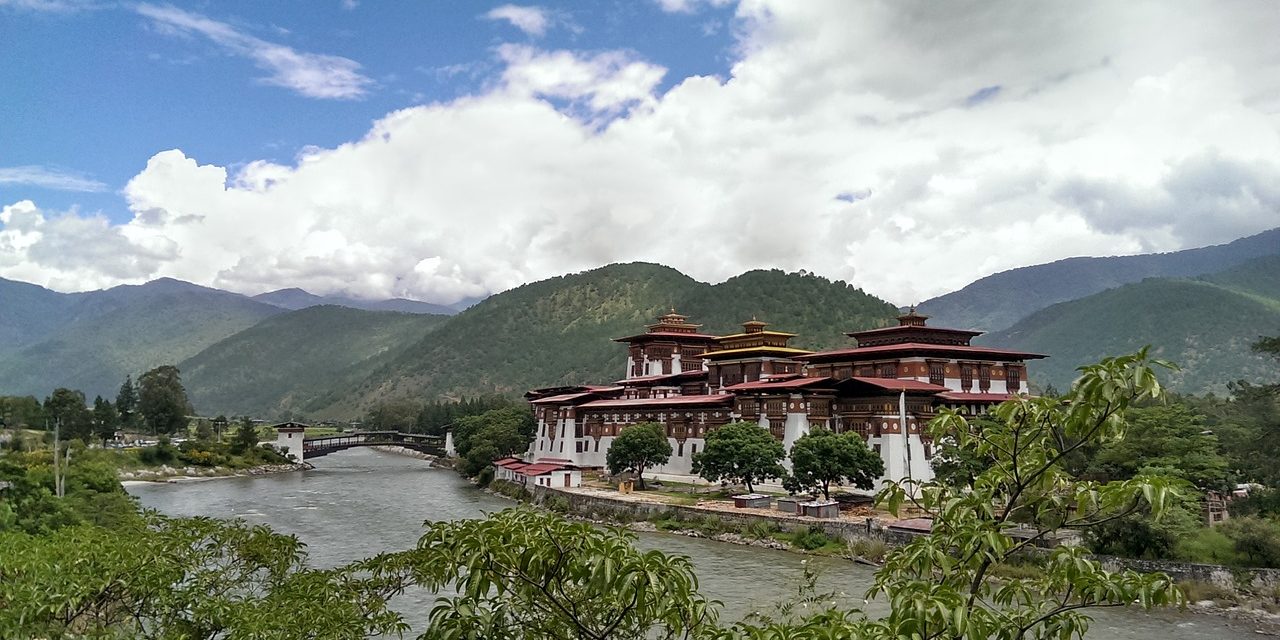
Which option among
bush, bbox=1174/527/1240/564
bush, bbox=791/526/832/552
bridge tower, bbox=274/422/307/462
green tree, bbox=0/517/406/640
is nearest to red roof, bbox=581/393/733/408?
bush, bbox=791/526/832/552

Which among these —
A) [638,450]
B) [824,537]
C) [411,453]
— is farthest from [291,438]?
[824,537]

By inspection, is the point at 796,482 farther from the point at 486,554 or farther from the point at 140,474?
the point at 140,474

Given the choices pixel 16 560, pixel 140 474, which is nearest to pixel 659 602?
pixel 16 560

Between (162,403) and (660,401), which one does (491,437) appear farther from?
(162,403)

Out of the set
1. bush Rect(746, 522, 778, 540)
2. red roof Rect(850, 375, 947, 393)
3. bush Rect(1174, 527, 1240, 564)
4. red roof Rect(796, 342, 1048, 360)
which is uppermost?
red roof Rect(796, 342, 1048, 360)

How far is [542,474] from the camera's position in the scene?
2351 inches

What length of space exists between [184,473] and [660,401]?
49.5 metres

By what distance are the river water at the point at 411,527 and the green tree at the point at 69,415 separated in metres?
23.3

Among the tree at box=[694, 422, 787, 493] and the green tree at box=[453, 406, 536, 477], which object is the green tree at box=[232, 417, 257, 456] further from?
the tree at box=[694, 422, 787, 493]

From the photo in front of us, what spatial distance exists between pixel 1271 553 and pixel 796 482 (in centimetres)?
2182

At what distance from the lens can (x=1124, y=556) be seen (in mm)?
32125

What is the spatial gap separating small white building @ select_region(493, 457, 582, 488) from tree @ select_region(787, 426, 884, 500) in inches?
752

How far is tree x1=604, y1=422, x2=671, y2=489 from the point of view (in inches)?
2231

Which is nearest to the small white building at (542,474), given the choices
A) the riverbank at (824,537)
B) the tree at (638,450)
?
the riverbank at (824,537)
